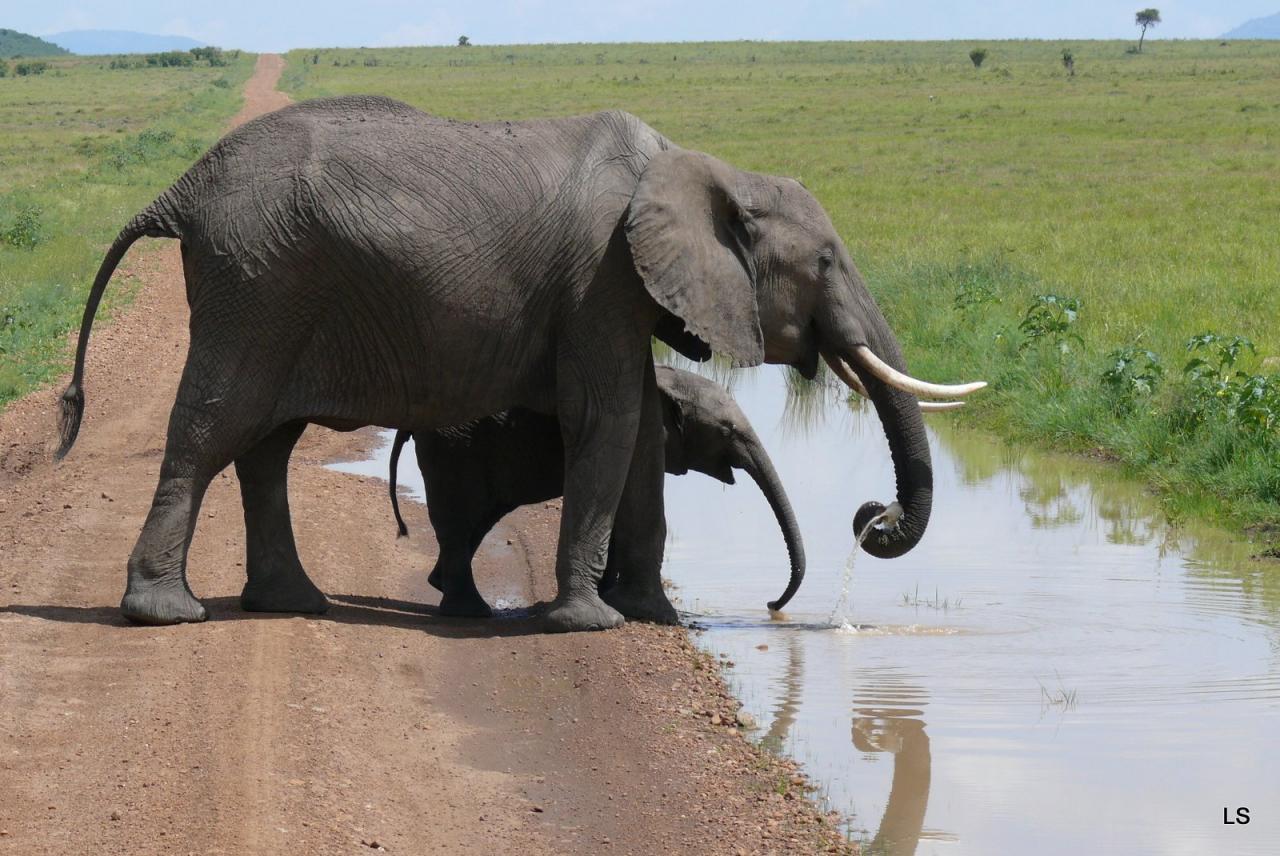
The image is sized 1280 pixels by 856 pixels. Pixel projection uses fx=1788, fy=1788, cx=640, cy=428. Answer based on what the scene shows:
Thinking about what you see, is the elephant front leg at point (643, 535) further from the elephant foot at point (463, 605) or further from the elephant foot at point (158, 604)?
the elephant foot at point (158, 604)

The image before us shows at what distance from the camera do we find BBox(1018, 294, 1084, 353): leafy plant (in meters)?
14.5

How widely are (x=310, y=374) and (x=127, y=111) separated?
59356 millimetres

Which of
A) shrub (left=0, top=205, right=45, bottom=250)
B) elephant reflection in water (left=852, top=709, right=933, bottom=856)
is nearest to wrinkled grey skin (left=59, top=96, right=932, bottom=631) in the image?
elephant reflection in water (left=852, top=709, right=933, bottom=856)

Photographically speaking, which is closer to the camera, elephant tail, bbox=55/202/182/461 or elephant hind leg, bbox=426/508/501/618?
elephant tail, bbox=55/202/182/461

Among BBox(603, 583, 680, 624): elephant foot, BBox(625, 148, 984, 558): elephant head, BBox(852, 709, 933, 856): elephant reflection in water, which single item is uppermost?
BBox(625, 148, 984, 558): elephant head

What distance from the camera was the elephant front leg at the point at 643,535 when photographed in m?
8.11

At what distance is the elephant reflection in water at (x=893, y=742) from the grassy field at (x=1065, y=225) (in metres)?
4.03

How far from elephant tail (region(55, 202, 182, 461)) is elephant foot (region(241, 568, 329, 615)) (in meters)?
1.01

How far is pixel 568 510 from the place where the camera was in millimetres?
7723

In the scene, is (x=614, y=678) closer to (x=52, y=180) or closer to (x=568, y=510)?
(x=568, y=510)

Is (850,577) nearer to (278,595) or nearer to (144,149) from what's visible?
(278,595)

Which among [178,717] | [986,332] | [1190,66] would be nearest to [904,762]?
[178,717]

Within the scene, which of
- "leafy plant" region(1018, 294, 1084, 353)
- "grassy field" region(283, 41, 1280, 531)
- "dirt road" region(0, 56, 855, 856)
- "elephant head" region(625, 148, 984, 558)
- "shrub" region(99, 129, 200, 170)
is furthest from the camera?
"shrub" region(99, 129, 200, 170)

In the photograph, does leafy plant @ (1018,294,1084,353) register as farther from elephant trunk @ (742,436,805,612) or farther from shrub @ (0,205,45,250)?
shrub @ (0,205,45,250)
